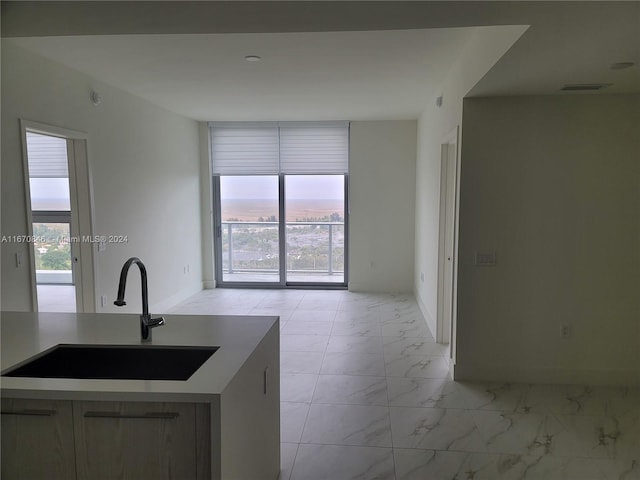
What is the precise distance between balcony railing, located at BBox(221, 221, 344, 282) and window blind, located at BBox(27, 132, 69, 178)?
2.47 m

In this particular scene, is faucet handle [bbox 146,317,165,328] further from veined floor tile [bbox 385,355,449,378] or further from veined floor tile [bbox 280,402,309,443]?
veined floor tile [bbox 385,355,449,378]

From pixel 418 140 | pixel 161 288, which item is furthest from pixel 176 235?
pixel 418 140

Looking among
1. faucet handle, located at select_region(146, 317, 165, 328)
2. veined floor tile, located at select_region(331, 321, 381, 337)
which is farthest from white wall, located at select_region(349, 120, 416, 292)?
faucet handle, located at select_region(146, 317, 165, 328)

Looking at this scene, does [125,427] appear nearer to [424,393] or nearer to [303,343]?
[424,393]

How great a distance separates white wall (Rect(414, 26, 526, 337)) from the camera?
2.49 m

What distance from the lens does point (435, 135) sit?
4.69 metres

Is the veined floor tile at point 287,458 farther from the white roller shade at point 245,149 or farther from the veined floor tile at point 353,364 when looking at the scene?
the white roller shade at point 245,149

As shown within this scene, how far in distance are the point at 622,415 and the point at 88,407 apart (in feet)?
10.9

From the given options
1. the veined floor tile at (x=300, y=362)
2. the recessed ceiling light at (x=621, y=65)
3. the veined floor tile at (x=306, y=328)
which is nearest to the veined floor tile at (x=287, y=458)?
the veined floor tile at (x=300, y=362)

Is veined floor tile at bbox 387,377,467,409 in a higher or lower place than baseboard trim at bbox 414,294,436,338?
lower

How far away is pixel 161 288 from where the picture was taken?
556 cm

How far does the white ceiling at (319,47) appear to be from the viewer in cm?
196

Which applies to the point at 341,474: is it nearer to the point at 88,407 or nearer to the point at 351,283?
the point at 88,407

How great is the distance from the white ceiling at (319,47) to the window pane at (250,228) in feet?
5.75
